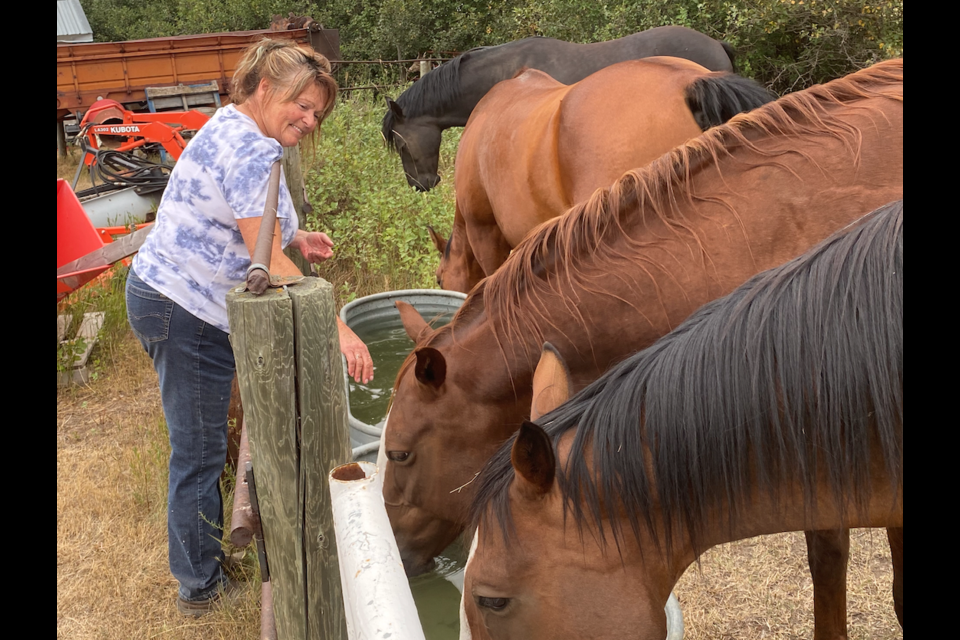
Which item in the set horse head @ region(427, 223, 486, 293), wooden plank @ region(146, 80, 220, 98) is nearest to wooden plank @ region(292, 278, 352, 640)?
horse head @ region(427, 223, 486, 293)

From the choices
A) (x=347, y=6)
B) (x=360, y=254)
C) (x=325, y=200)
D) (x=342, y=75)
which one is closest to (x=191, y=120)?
(x=325, y=200)

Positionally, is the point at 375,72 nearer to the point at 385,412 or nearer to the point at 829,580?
the point at 385,412

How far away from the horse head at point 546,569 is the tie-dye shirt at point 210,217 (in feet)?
3.80

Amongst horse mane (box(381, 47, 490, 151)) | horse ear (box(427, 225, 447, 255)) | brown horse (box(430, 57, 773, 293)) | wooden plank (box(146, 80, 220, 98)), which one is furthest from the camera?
wooden plank (box(146, 80, 220, 98))

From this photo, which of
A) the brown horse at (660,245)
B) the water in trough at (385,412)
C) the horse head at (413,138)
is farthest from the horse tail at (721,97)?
the horse head at (413,138)

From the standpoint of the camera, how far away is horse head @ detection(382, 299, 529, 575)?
2182 millimetres

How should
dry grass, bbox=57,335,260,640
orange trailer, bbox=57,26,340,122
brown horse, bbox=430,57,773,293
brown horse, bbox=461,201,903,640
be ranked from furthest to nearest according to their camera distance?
orange trailer, bbox=57,26,340,122 → brown horse, bbox=430,57,773,293 → dry grass, bbox=57,335,260,640 → brown horse, bbox=461,201,903,640

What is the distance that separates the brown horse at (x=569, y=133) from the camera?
10.4 ft

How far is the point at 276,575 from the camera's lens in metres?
1.66

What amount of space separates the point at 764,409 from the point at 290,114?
1.68 metres

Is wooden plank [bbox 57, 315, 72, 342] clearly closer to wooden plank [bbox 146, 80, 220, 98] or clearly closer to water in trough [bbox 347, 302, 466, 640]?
water in trough [bbox 347, 302, 466, 640]

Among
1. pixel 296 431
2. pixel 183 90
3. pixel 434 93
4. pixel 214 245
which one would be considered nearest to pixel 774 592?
pixel 296 431

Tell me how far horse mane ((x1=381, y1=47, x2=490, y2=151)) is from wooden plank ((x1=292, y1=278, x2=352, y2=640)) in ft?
15.9

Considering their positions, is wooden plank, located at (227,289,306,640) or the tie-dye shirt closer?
wooden plank, located at (227,289,306,640)
